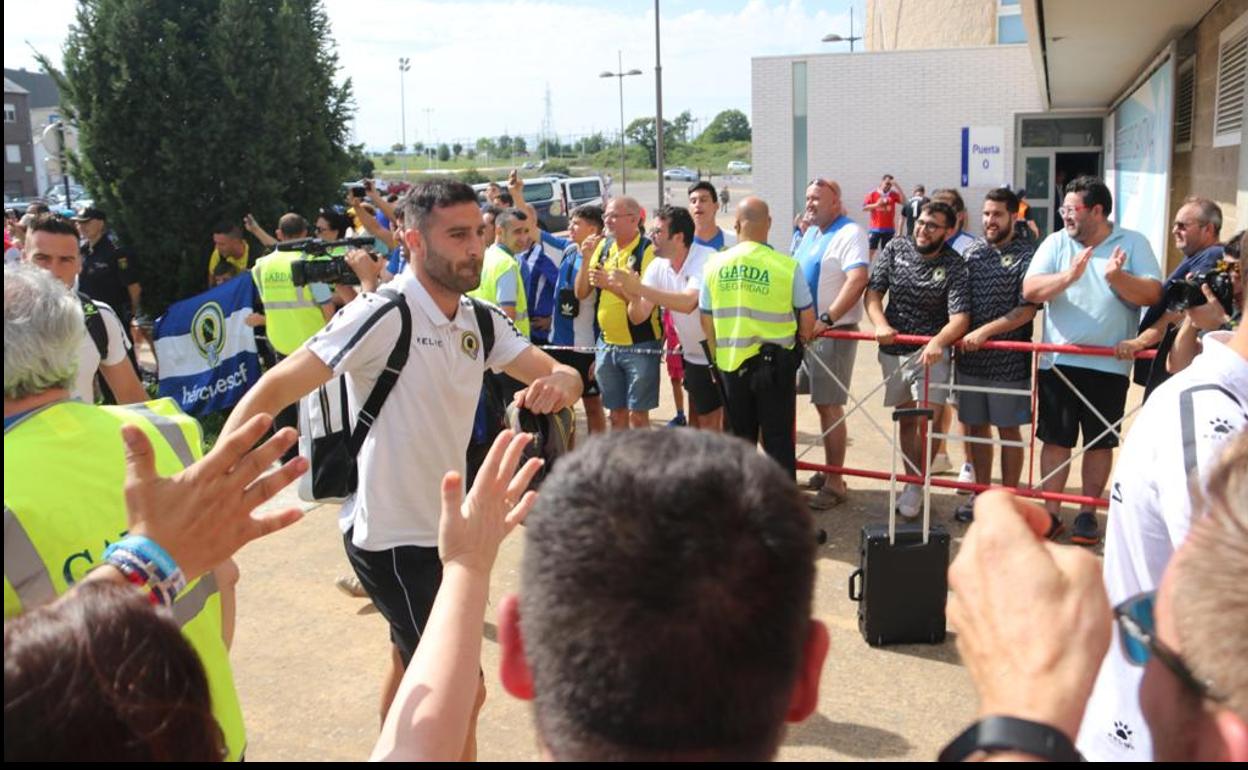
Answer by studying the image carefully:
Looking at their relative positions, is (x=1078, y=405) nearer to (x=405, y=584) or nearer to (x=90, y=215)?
(x=405, y=584)

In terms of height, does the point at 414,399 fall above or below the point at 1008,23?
below

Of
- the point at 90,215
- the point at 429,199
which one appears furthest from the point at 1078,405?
the point at 90,215

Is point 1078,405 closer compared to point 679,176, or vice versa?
point 1078,405

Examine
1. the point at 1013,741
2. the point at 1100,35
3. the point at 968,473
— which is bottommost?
the point at 968,473

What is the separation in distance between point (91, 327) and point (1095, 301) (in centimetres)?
548

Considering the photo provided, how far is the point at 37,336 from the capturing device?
2.28 m

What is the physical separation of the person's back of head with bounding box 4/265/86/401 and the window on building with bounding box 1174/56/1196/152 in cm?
1237

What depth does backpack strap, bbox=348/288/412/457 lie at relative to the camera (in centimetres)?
374

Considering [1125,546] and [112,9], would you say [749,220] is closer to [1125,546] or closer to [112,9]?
[1125,546]

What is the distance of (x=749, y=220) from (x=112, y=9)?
7.49 meters

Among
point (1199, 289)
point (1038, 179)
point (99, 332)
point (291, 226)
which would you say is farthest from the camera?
point (1038, 179)

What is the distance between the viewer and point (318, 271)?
21.7ft

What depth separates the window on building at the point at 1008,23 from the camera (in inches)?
1030

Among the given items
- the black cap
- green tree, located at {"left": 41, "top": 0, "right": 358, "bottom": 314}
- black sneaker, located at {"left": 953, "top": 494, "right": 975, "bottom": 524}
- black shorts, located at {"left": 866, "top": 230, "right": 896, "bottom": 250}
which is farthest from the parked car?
black sneaker, located at {"left": 953, "top": 494, "right": 975, "bottom": 524}
